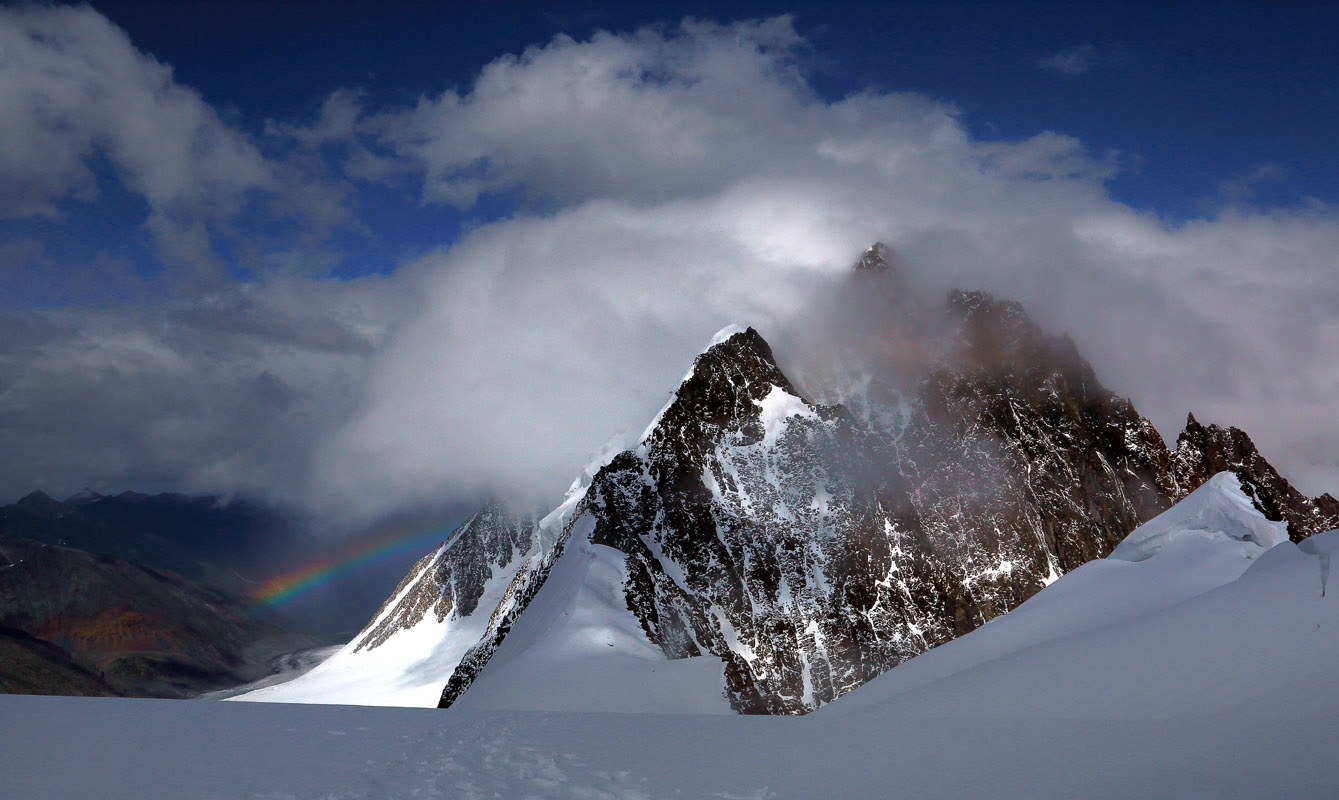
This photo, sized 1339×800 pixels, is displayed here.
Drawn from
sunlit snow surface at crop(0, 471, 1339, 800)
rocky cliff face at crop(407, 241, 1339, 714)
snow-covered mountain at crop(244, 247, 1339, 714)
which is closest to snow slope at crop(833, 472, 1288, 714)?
sunlit snow surface at crop(0, 471, 1339, 800)

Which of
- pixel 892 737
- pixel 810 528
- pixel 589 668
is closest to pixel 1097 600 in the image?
pixel 892 737

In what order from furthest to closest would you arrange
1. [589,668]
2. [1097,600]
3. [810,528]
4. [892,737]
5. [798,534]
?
[810,528] → [798,534] → [589,668] → [1097,600] → [892,737]

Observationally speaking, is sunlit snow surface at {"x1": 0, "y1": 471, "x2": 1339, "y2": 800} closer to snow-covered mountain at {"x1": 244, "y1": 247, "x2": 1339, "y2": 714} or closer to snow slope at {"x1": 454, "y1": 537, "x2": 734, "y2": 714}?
snow slope at {"x1": 454, "y1": 537, "x2": 734, "y2": 714}

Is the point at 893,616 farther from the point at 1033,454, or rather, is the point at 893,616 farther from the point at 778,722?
the point at 778,722

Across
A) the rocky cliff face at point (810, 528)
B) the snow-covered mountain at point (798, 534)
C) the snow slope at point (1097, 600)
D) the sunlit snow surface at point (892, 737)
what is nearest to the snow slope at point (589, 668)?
the snow-covered mountain at point (798, 534)

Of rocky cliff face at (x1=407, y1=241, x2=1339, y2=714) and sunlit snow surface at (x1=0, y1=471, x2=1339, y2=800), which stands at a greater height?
rocky cliff face at (x1=407, y1=241, x2=1339, y2=714)

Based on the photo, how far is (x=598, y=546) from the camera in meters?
101

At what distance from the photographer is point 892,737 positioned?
15.8 meters

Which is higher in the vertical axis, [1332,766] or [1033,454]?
[1033,454]

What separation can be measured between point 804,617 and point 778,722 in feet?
405

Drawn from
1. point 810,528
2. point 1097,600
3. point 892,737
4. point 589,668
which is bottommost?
point 892,737

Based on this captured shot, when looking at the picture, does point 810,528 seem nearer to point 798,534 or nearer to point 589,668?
point 798,534

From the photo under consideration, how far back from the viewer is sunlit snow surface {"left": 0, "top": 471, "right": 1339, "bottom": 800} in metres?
12.5

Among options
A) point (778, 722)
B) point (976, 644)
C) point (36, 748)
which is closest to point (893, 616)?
point (976, 644)
